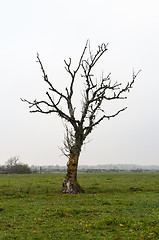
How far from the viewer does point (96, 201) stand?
21.5 metres

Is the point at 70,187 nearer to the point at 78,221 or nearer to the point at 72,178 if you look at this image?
the point at 72,178

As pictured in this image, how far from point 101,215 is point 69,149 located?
13.4 m

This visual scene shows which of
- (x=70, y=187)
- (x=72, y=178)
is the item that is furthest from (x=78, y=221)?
(x=72, y=178)

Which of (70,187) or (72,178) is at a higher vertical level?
(72,178)

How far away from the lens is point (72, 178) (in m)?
27.3

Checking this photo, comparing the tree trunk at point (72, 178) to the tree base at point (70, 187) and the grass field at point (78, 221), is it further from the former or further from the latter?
the grass field at point (78, 221)

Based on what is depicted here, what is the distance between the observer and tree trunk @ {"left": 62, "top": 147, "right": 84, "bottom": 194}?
26980 mm

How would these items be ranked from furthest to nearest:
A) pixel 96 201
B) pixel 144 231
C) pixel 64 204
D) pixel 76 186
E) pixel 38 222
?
pixel 76 186 → pixel 96 201 → pixel 64 204 → pixel 38 222 → pixel 144 231

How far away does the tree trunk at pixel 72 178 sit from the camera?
26980 mm

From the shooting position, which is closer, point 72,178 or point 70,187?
point 70,187

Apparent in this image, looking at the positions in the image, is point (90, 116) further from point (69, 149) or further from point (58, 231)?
point (58, 231)

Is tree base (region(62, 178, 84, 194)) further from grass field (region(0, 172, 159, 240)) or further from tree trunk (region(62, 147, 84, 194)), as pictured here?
grass field (region(0, 172, 159, 240))

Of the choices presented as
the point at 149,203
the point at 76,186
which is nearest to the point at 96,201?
the point at 149,203

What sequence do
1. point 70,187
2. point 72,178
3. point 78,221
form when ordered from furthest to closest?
1. point 72,178
2. point 70,187
3. point 78,221
